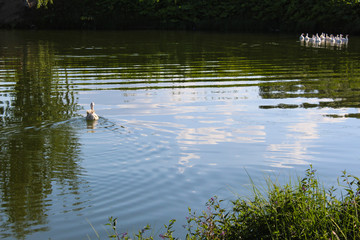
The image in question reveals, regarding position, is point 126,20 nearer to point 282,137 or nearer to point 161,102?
point 161,102

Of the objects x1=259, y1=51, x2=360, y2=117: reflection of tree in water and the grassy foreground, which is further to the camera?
x1=259, y1=51, x2=360, y2=117: reflection of tree in water

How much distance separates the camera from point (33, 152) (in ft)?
35.0

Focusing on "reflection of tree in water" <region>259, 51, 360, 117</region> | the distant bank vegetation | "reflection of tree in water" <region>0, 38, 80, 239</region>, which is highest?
the distant bank vegetation

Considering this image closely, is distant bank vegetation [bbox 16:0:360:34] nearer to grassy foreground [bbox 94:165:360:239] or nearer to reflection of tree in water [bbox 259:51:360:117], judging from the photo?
reflection of tree in water [bbox 259:51:360:117]

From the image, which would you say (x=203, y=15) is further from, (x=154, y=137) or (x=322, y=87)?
(x=154, y=137)

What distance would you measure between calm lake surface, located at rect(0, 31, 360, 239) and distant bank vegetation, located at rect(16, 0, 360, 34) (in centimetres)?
2286

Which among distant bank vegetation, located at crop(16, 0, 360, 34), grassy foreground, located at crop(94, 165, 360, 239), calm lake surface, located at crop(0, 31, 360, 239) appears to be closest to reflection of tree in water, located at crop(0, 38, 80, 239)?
calm lake surface, located at crop(0, 31, 360, 239)

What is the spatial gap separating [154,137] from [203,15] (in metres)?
42.7

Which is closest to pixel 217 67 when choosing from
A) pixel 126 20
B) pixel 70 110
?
pixel 70 110

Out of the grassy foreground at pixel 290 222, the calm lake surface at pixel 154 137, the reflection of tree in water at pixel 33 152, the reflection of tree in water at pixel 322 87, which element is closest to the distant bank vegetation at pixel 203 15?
the reflection of tree in water at pixel 322 87

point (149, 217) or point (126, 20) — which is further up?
point (126, 20)

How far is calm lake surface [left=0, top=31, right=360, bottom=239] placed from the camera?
26.3 ft

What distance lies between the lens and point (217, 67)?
24.2 m

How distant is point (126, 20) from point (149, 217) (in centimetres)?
4873
